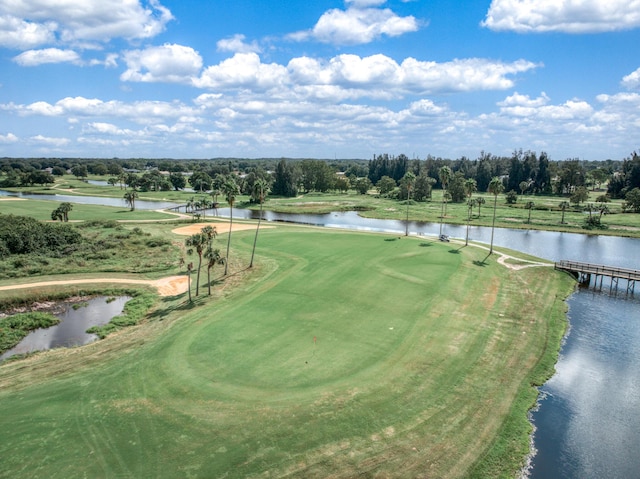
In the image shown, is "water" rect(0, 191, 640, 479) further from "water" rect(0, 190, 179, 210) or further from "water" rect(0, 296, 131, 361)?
"water" rect(0, 190, 179, 210)

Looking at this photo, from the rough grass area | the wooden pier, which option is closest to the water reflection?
the wooden pier

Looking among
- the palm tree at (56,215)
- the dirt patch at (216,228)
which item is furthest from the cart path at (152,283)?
the palm tree at (56,215)

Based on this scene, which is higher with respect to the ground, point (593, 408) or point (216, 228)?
point (216, 228)

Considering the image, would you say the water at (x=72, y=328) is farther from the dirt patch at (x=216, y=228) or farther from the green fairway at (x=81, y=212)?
the green fairway at (x=81, y=212)

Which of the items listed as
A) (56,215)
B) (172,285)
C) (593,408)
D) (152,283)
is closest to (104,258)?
(152,283)

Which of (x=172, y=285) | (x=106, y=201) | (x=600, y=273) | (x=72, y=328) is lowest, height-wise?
(x=72, y=328)

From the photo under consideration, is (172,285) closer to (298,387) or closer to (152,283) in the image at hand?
(152,283)

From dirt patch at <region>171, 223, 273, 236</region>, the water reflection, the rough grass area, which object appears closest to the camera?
the water reflection
